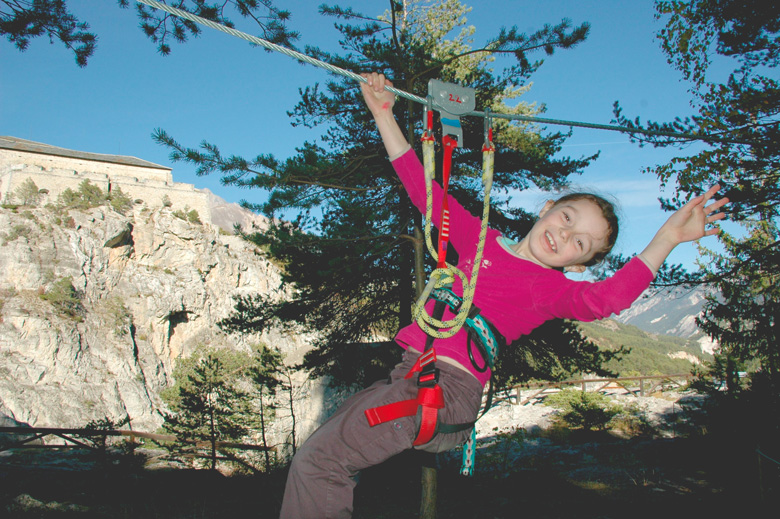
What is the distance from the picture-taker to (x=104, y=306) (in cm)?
3819

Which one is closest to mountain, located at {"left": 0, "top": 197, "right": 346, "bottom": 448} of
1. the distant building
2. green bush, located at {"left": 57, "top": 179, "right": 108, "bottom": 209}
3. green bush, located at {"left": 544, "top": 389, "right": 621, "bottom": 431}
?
green bush, located at {"left": 57, "top": 179, "right": 108, "bottom": 209}

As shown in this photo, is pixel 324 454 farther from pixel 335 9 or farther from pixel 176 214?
pixel 176 214

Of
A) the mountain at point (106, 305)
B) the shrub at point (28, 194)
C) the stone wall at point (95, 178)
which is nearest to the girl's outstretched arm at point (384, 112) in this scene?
the mountain at point (106, 305)

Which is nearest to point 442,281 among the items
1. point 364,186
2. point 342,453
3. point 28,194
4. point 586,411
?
point 342,453

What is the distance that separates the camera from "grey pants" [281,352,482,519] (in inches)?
64.3

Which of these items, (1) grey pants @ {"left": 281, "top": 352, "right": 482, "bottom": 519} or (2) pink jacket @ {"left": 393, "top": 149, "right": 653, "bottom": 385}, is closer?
(1) grey pants @ {"left": 281, "top": 352, "right": 482, "bottom": 519}

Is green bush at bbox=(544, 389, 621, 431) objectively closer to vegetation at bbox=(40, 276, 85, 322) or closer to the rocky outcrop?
the rocky outcrop

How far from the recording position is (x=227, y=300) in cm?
4425

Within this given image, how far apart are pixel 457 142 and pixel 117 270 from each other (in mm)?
45962

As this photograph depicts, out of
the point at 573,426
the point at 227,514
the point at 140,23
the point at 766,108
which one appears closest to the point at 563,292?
the point at 140,23

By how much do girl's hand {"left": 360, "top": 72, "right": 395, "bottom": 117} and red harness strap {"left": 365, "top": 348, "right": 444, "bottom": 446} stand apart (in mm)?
1186

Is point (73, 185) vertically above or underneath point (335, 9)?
above

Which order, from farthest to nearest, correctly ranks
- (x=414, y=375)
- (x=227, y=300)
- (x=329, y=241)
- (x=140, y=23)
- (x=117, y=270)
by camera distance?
(x=227, y=300), (x=117, y=270), (x=329, y=241), (x=140, y=23), (x=414, y=375)

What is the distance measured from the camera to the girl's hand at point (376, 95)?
6.90 ft
